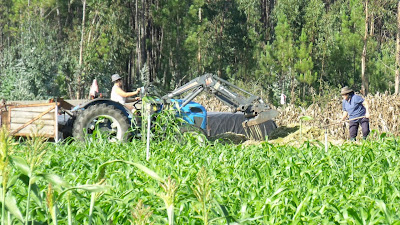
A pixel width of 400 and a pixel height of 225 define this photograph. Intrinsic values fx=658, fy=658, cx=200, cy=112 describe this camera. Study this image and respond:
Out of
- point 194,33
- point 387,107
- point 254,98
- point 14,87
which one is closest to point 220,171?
point 254,98

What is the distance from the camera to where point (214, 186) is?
5.18 meters

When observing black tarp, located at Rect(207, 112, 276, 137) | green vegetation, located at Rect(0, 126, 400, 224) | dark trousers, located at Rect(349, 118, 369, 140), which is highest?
green vegetation, located at Rect(0, 126, 400, 224)

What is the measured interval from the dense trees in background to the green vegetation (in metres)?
23.1

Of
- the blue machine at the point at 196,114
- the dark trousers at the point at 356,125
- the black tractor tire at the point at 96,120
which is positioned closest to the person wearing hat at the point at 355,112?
the dark trousers at the point at 356,125

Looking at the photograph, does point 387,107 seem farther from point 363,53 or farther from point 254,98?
point 363,53

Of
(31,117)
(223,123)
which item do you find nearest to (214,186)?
(31,117)

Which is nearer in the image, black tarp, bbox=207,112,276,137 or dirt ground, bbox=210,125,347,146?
dirt ground, bbox=210,125,347,146

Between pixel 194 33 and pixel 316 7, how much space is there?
8435 millimetres

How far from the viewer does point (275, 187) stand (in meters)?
5.21

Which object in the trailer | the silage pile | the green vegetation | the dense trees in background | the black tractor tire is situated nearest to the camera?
A: the green vegetation

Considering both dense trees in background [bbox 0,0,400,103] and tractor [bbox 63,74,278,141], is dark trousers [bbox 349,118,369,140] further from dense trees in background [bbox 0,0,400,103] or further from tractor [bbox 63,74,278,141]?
dense trees in background [bbox 0,0,400,103]

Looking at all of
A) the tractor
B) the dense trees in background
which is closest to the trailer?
the tractor

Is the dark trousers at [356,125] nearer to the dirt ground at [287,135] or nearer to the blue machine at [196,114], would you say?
the dirt ground at [287,135]

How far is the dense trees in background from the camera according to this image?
34.4m
